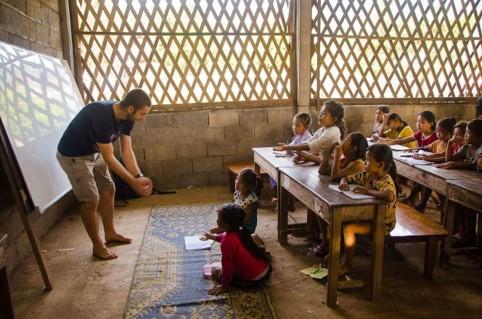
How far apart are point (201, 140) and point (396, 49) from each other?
2.98 metres

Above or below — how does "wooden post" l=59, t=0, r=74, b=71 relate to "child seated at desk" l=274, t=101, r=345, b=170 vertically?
above

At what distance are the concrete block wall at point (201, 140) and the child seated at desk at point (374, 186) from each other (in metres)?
2.79

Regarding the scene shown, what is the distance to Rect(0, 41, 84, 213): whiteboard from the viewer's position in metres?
2.45

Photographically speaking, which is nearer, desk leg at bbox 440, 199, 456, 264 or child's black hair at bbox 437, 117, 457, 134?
desk leg at bbox 440, 199, 456, 264

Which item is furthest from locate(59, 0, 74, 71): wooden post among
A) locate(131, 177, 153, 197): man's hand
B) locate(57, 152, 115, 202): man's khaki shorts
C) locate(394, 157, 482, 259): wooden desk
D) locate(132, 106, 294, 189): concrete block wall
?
locate(394, 157, 482, 259): wooden desk

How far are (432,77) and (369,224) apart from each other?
167 inches

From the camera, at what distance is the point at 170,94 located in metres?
5.04

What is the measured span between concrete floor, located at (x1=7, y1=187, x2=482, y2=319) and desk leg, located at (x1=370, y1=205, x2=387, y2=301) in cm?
9

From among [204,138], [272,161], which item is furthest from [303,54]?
[272,161]

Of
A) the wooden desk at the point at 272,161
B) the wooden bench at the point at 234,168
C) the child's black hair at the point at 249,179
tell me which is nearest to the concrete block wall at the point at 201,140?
the wooden bench at the point at 234,168

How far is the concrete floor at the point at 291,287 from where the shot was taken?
2332 mm

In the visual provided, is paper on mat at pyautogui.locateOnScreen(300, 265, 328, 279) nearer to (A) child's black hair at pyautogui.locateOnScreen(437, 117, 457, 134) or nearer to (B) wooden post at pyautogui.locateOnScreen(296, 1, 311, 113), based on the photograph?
(A) child's black hair at pyautogui.locateOnScreen(437, 117, 457, 134)

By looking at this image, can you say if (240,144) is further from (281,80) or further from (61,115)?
(61,115)

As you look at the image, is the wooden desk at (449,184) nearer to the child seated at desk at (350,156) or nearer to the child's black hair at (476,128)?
the child's black hair at (476,128)
